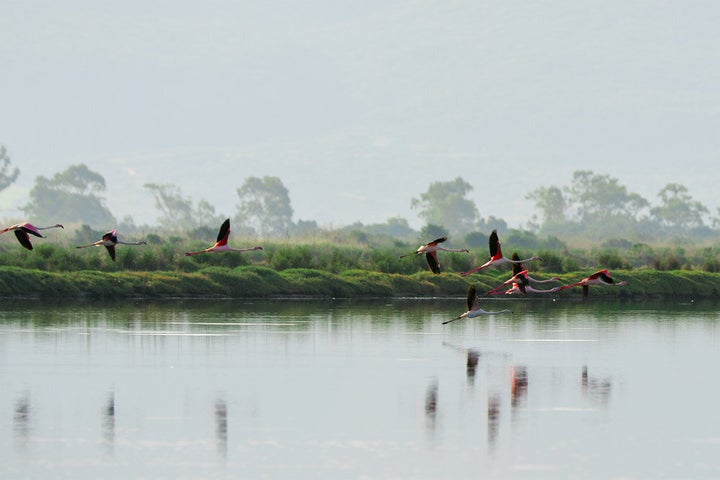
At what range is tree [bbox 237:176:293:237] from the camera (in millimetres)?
142375

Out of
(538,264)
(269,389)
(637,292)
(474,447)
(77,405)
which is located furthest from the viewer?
(538,264)

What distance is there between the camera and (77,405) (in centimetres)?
1931

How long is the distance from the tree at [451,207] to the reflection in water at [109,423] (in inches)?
4781

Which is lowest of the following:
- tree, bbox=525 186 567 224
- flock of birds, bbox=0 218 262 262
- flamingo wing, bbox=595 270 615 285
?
flamingo wing, bbox=595 270 615 285

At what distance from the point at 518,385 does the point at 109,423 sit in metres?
6.50

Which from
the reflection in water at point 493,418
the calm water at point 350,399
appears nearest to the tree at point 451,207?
the calm water at point 350,399

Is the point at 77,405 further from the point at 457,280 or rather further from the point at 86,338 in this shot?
the point at 457,280

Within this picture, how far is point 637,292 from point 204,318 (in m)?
19.1

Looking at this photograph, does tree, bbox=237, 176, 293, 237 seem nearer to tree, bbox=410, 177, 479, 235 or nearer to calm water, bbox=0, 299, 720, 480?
tree, bbox=410, 177, 479, 235

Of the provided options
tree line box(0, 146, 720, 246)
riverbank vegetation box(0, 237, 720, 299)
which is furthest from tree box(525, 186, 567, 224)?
riverbank vegetation box(0, 237, 720, 299)

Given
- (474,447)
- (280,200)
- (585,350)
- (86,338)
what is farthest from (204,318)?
(280,200)

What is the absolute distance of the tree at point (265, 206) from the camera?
467 ft

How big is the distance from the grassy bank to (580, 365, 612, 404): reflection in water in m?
20.4

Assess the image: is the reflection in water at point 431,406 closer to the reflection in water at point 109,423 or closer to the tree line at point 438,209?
the reflection in water at point 109,423
